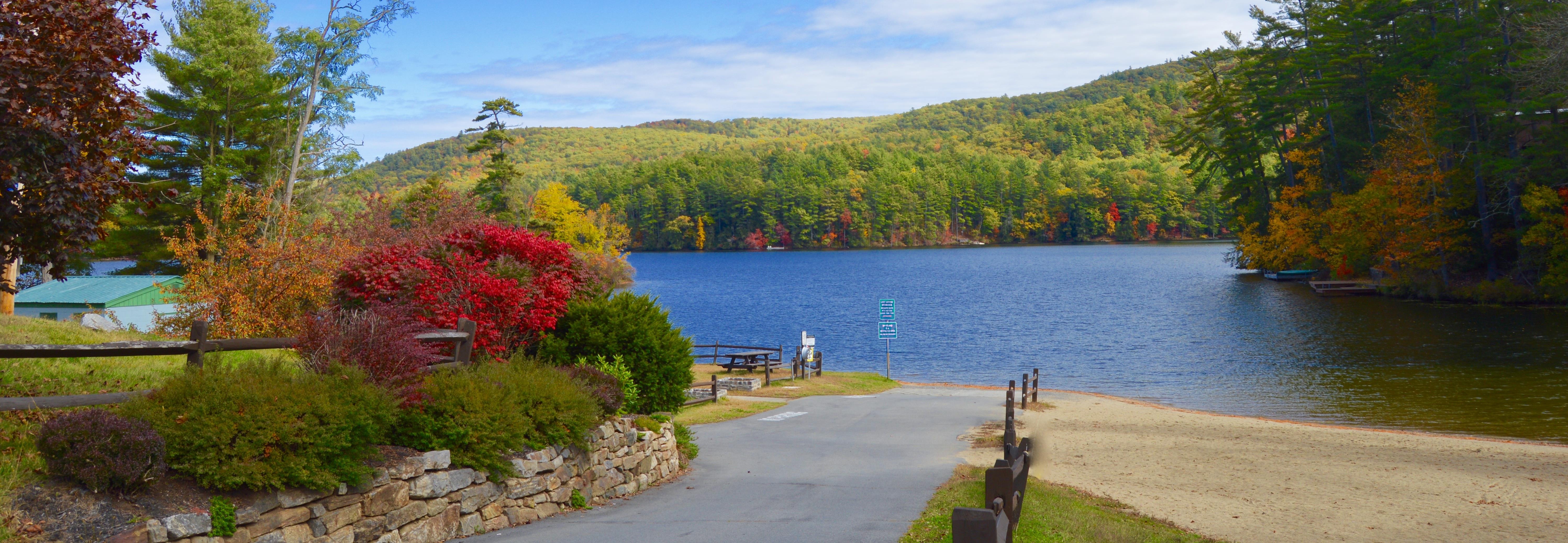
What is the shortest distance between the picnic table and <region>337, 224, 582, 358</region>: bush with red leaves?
1477 cm

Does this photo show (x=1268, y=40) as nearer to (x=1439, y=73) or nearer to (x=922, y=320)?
(x=1439, y=73)

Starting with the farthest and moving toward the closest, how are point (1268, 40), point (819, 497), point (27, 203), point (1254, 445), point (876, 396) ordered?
point (1268, 40), point (876, 396), point (1254, 445), point (819, 497), point (27, 203)

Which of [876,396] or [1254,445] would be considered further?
[876,396]

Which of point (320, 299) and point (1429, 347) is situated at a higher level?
point (320, 299)

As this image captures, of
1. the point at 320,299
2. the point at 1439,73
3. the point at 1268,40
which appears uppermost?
the point at 1268,40

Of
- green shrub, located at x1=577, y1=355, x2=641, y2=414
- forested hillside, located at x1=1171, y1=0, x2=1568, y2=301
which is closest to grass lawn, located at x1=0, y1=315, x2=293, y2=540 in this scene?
green shrub, located at x1=577, y1=355, x2=641, y2=414

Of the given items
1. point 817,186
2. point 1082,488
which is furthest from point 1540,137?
point 817,186

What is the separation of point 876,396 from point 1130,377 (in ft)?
40.7

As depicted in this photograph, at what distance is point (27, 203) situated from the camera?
741 centimetres

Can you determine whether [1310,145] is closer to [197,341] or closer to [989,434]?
[989,434]

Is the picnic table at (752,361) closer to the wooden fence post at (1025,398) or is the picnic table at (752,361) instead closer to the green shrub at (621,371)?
the wooden fence post at (1025,398)

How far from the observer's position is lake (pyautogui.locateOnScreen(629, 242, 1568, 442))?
25.0 metres

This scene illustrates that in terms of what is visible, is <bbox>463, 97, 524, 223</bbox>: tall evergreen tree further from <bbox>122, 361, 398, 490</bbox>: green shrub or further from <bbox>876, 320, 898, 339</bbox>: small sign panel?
<bbox>122, 361, 398, 490</bbox>: green shrub

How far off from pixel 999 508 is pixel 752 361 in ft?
83.1
